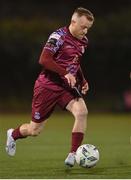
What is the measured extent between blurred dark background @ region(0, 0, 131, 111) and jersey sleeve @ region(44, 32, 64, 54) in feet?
62.4

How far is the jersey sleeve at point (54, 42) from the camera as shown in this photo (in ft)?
31.4

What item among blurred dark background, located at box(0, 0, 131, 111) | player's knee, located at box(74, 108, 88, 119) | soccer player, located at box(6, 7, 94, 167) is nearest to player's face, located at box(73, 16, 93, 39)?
soccer player, located at box(6, 7, 94, 167)

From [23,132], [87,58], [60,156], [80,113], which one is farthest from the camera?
[87,58]

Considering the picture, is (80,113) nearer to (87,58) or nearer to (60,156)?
(60,156)

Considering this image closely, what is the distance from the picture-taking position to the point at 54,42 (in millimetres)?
9641

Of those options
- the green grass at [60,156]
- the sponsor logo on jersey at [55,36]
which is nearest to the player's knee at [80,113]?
the green grass at [60,156]

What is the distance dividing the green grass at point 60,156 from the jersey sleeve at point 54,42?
58.7 inches

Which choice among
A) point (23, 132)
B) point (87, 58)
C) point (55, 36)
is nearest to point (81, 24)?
point (55, 36)

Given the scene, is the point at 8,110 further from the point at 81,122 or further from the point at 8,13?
the point at 81,122

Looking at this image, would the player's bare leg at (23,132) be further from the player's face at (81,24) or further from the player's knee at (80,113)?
the player's face at (81,24)

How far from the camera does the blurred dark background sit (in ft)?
95.7

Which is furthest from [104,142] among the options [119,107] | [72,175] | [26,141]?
[119,107]

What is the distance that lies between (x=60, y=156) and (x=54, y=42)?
2.23 meters

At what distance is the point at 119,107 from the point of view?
28031mm
